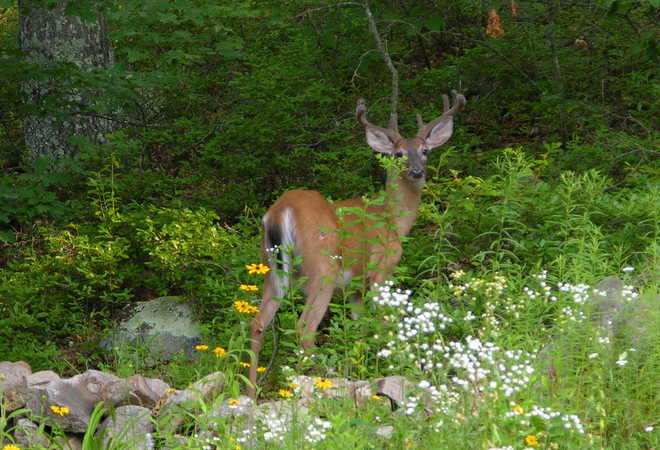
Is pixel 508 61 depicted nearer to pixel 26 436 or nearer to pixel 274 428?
pixel 26 436

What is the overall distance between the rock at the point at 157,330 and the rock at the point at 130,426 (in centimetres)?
173

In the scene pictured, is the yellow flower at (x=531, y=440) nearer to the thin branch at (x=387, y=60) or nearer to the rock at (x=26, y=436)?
the rock at (x=26, y=436)

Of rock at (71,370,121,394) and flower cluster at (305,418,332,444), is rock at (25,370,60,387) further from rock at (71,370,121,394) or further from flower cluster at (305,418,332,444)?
flower cluster at (305,418,332,444)

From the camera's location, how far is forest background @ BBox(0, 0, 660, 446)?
6180 millimetres

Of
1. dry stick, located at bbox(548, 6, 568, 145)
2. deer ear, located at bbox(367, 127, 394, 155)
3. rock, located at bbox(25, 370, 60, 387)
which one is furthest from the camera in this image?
dry stick, located at bbox(548, 6, 568, 145)

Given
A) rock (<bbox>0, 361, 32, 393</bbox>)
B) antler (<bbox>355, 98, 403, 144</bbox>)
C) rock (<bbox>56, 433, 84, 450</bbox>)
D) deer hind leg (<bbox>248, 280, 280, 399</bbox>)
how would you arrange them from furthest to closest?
antler (<bbox>355, 98, 403, 144</bbox>)
deer hind leg (<bbox>248, 280, 280, 399</bbox>)
rock (<bbox>0, 361, 32, 393</bbox>)
rock (<bbox>56, 433, 84, 450</bbox>)

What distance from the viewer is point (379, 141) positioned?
22.4 feet

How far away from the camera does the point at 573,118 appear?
30.5 feet

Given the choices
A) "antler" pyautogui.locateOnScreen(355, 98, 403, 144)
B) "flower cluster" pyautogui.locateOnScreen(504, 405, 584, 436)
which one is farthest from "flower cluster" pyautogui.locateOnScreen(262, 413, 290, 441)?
"antler" pyautogui.locateOnScreen(355, 98, 403, 144)

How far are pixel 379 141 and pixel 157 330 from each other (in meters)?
2.27

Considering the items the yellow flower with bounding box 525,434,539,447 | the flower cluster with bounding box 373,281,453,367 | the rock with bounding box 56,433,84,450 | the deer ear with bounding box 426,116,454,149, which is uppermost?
the flower cluster with bounding box 373,281,453,367

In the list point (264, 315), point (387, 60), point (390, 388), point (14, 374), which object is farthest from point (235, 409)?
point (387, 60)

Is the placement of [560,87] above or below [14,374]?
above

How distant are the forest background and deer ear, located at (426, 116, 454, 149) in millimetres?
274
